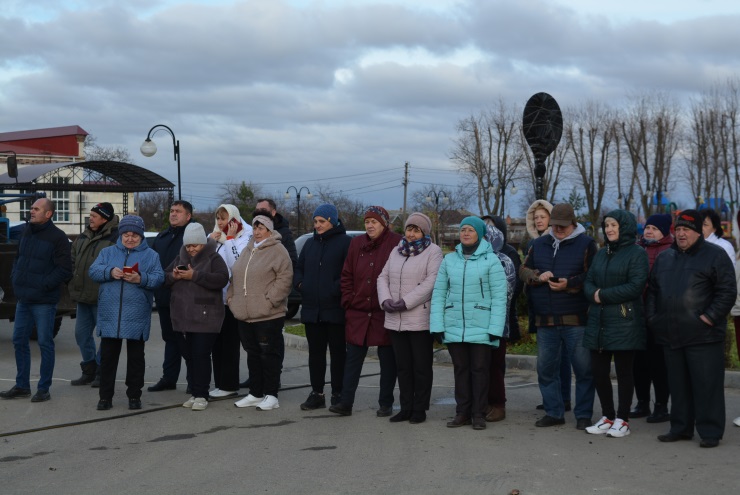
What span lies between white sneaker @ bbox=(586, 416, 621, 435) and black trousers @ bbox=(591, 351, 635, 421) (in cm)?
5

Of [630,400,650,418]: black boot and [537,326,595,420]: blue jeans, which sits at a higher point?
[537,326,595,420]: blue jeans

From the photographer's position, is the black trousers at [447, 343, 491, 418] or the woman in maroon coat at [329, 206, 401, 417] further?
the woman in maroon coat at [329, 206, 401, 417]

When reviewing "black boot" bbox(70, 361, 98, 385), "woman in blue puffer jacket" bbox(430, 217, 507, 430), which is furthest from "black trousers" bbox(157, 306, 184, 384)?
"woman in blue puffer jacket" bbox(430, 217, 507, 430)

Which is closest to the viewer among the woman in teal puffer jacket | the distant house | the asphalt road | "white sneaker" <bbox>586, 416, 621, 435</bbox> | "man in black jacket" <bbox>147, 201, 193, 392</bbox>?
the asphalt road

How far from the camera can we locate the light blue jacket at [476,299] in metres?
8.06

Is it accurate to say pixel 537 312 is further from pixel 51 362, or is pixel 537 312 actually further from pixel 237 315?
pixel 51 362

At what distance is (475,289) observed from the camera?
8.09 metres

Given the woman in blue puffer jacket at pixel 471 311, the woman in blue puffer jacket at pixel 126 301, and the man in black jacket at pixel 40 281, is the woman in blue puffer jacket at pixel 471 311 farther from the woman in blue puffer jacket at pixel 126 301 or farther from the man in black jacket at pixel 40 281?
the man in black jacket at pixel 40 281

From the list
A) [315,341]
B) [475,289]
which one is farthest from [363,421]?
[475,289]

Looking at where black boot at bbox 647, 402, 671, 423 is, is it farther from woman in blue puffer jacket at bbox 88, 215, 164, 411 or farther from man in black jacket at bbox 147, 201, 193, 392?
man in black jacket at bbox 147, 201, 193, 392

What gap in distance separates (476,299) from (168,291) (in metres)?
3.51

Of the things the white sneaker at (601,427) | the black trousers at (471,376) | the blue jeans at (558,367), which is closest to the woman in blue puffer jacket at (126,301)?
the black trousers at (471,376)

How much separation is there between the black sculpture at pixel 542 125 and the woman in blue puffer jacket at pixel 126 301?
21.1 feet

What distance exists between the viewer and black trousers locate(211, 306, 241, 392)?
32.3 ft
